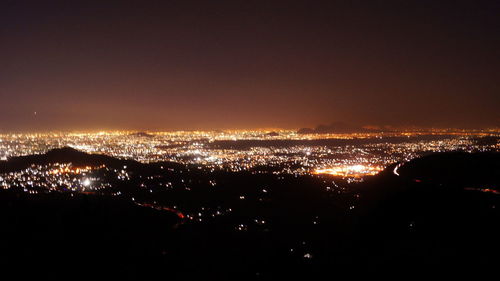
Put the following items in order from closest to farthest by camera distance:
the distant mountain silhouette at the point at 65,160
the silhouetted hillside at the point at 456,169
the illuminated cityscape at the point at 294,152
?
the silhouetted hillside at the point at 456,169, the distant mountain silhouette at the point at 65,160, the illuminated cityscape at the point at 294,152

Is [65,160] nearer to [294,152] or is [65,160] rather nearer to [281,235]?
[281,235]

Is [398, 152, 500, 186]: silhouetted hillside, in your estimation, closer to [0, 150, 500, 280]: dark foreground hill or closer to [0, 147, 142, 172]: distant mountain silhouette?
[0, 150, 500, 280]: dark foreground hill

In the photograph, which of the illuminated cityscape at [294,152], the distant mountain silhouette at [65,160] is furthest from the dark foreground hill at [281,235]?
the distant mountain silhouette at [65,160]

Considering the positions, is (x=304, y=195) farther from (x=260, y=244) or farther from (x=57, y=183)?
(x=57, y=183)

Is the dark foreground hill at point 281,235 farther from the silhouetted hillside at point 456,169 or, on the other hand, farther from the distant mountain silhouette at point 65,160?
the distant mountain silhouette at point 65,160

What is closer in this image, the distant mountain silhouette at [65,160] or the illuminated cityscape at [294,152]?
the distant mountain silhouette at [65,160]

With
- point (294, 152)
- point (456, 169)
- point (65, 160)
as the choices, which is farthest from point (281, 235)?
point (294, 152)

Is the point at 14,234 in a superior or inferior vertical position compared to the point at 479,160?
inferior

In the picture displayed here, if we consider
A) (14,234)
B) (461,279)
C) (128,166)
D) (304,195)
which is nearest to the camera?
(461,279)

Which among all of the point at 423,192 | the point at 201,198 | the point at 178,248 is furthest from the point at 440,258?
the point at 201,198
